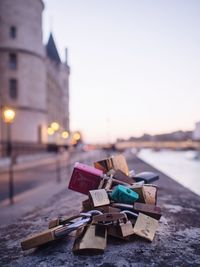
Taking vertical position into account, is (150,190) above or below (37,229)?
above

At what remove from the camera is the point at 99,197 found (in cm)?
321

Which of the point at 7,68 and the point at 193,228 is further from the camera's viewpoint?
the point at 7,68

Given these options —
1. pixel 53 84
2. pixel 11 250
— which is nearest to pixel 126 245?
pixel 11 250

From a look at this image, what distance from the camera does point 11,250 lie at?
9.93ft

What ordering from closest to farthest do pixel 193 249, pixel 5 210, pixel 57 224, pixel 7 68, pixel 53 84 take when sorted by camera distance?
1. pixel 193 249
2. pixel 57 224
3. pixel 5 210
4. pixel 7 68
5. pixel 53 84

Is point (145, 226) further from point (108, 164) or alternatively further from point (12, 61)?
point (12, 61)

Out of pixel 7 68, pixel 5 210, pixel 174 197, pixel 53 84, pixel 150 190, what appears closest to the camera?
pixel 150 190

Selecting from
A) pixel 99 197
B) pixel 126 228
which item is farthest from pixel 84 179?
pixel 126 228

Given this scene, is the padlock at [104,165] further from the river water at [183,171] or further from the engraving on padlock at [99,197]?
the river water at [183,171]

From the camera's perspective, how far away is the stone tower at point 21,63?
158 feet

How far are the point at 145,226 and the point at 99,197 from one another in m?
0.54

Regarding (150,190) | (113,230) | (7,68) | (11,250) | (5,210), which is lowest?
(5,210)

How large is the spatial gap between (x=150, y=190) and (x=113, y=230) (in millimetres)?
779

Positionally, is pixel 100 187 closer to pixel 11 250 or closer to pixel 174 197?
pixel 11 250
